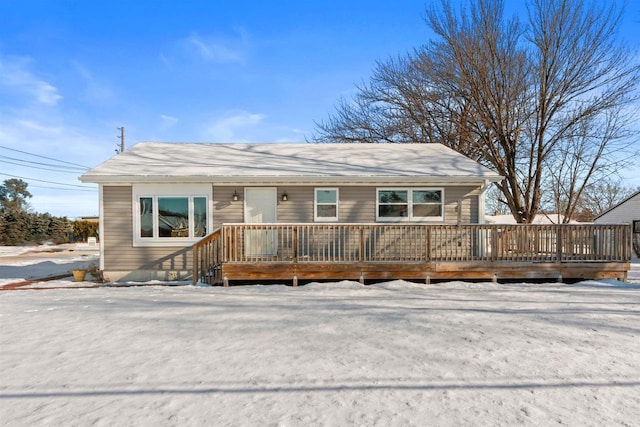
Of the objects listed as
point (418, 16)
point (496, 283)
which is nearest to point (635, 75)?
point (418, 16)

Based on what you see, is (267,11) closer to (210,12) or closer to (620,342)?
(210,12)

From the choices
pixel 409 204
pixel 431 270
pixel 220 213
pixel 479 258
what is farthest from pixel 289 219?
pixel 479 258

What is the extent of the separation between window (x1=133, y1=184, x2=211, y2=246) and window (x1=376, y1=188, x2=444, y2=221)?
15.4ft

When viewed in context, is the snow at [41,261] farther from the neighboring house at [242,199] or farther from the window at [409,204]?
the window at [409,204]

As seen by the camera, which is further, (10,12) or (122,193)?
(10,12)

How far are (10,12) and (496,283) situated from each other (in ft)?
56.4

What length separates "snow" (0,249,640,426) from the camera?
8.55 ft

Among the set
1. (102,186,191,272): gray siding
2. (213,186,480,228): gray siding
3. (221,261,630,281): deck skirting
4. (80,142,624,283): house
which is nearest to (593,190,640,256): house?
(221,261,630,281): deck skirting

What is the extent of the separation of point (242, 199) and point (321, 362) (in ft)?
22.4

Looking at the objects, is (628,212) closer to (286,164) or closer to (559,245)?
(559,245)

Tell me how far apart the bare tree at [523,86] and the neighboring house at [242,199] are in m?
7.66

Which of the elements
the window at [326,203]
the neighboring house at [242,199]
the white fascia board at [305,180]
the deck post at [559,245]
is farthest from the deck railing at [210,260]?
the deck post at [559,245]

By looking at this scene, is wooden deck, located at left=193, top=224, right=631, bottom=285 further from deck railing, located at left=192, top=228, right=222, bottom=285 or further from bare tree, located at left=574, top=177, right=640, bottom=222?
bare tree, located at left=574, top=177, right=640, bottom=222

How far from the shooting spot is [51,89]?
1764 centimetres
